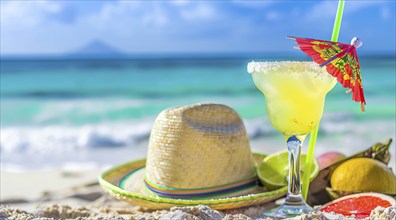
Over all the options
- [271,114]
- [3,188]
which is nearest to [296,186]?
[271,114]

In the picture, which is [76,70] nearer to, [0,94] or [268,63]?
[0,94]

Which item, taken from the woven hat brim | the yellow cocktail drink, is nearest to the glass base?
the woven hat brim

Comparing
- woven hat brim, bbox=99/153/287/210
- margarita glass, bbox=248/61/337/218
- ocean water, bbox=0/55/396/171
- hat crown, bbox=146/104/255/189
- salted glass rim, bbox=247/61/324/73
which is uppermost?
salted glass rim, bbox=247/61/324/73

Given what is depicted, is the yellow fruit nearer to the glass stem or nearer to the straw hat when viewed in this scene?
the straw hat

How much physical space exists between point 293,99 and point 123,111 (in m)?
10.2

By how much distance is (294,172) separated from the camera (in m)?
3.18

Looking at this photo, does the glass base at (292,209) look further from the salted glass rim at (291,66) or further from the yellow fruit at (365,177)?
the salted glass rim at (291,66)

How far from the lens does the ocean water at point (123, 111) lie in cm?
854

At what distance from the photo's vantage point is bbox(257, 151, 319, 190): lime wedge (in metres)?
3.65

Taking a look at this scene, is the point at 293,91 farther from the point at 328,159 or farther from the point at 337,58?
the point at 328,159

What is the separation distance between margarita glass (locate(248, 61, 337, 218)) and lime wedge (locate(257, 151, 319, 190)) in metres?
0.41

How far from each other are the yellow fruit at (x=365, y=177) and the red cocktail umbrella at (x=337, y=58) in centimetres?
74

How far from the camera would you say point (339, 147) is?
28.6 feet

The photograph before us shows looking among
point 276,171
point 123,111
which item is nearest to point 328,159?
point 276,171
